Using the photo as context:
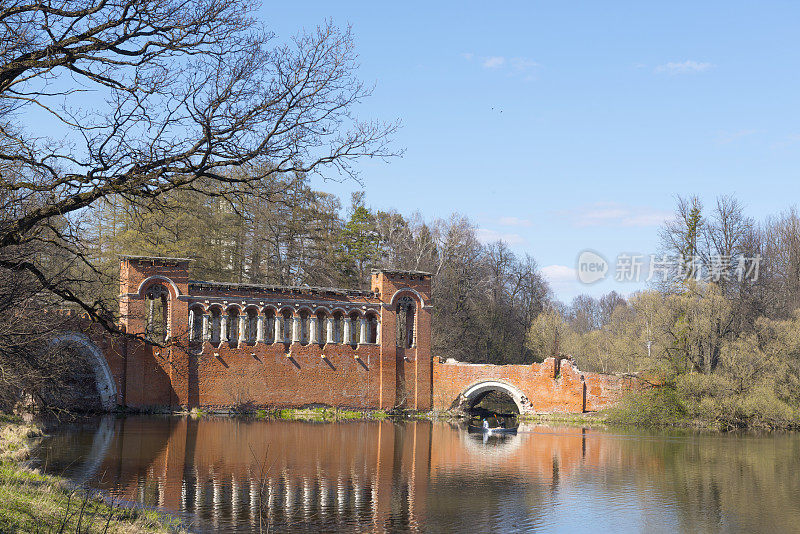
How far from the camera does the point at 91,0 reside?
7.74 metres

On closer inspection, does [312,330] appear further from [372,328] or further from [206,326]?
[206,326]

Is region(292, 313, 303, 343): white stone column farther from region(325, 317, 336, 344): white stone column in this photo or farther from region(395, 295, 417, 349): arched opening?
region(395, 295, 417, 349): arched opening

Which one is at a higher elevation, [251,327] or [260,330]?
[251,327]

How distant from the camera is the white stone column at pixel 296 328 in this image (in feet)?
118

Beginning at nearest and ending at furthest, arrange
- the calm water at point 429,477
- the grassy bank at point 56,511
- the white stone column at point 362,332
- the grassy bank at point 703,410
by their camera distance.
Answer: the grassy bank at point 56,511
the calm water at point 429,477
the grassy bank at point 703,410
the white stone column at point 362,332

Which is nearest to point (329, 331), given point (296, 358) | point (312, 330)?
point (312, 330)

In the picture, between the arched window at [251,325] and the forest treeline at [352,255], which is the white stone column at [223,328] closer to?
the arched window at [251,325]

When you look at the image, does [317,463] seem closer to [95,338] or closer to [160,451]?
[160,451]

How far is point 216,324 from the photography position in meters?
34.7

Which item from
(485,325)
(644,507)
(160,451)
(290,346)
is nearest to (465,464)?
(644,507)

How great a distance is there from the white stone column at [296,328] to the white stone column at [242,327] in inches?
86.7

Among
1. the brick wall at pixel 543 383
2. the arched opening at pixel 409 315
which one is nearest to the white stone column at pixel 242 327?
the arched opening at pixel 409 315

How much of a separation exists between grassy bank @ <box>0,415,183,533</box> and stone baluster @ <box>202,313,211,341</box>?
17.1 meters

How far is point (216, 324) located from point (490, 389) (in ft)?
43.3
